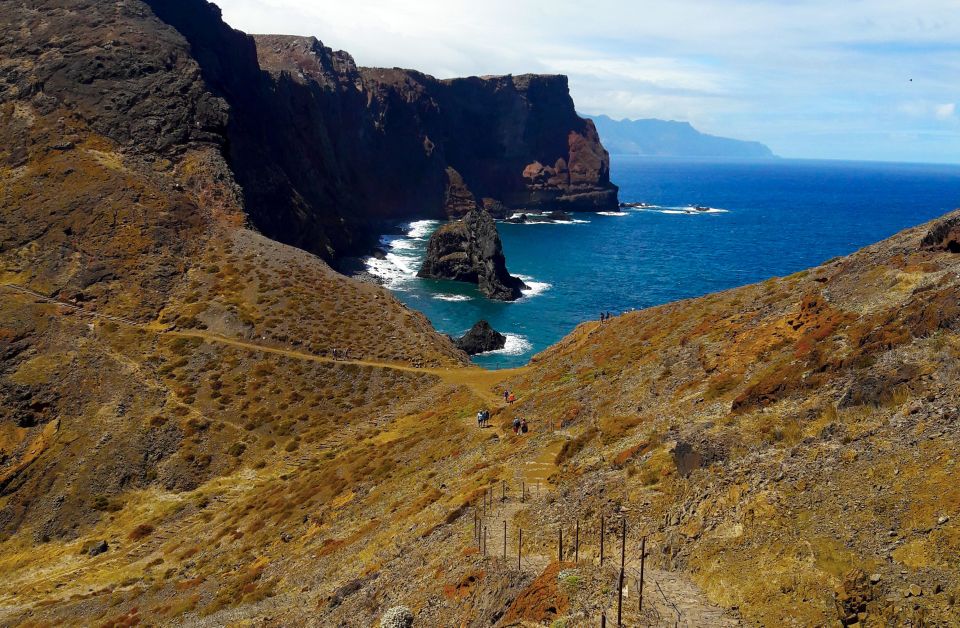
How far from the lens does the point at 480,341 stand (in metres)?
83.2

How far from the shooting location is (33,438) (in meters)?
46.6

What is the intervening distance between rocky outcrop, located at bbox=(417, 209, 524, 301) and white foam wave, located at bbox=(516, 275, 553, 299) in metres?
1.58

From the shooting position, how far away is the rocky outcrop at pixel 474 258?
367 ft

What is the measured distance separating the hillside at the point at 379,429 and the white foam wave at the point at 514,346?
1891 cm

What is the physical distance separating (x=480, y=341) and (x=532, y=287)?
3814 centimetres

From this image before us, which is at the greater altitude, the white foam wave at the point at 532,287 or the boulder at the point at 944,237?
the boulder at the point at 944,237

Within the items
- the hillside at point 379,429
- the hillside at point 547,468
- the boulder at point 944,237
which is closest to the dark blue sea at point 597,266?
the hillside at point 379,429

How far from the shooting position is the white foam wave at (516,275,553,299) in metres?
115

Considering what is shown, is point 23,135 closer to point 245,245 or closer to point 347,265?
point 245,245

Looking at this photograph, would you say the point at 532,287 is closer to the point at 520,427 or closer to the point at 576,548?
the point at 520,427

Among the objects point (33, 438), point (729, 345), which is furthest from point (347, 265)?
point (729, 345)

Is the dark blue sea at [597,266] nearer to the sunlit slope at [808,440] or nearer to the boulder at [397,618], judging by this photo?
the sunlit slope at [808,440]

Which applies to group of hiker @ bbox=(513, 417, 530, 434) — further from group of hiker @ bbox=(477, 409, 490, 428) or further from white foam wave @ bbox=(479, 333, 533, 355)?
white foam wave @ bbox=(479, 333, 533, 355)

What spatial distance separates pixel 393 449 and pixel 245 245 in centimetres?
3865
